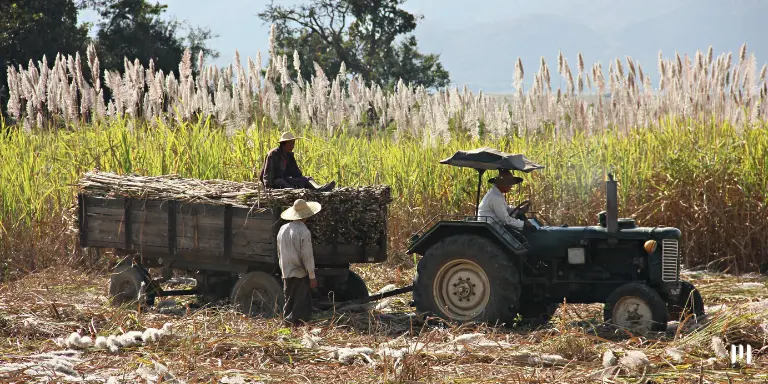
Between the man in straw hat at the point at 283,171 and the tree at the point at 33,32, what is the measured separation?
1817 cm

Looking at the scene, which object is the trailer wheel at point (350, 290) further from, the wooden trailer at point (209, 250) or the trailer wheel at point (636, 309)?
the trailer wheel at point (636, 309)

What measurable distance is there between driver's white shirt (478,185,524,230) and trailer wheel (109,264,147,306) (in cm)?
330

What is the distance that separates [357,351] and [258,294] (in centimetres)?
234

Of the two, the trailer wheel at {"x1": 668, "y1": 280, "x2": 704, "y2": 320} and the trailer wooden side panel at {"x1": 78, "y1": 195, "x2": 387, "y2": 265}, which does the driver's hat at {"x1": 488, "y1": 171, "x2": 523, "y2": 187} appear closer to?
the trailer wooden side panel at {"x1": 78, "y1": 195, "x2": 387, "y2": 265}

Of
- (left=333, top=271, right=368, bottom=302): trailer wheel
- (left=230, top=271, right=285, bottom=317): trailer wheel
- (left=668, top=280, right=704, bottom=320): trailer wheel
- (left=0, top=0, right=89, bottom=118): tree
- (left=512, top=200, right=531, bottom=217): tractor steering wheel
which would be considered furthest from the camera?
(left=0, top=0, right=89, bottom=118): tree

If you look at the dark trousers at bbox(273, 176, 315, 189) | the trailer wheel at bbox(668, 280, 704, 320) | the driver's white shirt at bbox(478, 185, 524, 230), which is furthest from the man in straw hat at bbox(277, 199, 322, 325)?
the trailer wheel at bbox(668, 280, 704, 320)

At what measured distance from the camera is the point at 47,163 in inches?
477

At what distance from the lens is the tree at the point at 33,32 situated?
26594 millimetres

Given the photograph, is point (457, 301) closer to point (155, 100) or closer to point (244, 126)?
point (244, 126)

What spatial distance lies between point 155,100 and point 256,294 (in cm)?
504

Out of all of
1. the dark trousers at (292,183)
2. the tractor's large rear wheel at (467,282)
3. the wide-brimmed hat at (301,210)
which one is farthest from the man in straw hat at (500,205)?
the dark trousers at (292,183)

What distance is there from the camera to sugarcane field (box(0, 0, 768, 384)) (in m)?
6.52

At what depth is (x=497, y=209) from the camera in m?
8.03

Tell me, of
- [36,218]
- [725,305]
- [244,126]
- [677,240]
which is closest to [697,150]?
[725,305]
